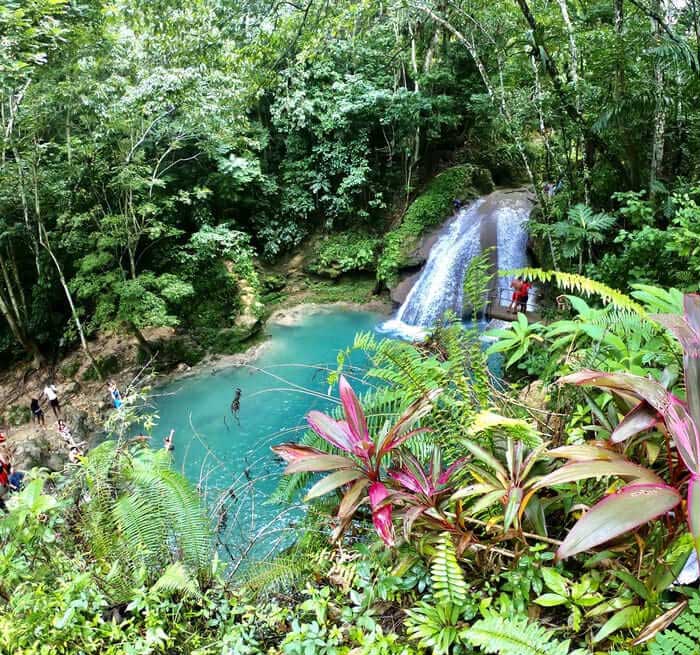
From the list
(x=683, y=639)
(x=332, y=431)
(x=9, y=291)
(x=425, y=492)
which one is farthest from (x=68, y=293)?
(x=683, y=639)

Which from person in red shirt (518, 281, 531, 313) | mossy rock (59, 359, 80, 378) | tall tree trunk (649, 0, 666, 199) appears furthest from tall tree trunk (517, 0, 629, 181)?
mossy rock (59, 359, 80, 378)

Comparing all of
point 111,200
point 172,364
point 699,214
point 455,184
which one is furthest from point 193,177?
point 699,214

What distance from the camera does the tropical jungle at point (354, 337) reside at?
1.25 m

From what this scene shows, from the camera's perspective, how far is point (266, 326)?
36.7 feet

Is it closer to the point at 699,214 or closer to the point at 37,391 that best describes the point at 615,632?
the point at 699,214

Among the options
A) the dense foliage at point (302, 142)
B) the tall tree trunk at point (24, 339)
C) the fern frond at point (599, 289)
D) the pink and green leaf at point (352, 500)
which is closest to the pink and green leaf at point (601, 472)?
the pink and green leaf at point (352, 500)

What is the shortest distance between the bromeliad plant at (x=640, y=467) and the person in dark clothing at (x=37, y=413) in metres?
9.43

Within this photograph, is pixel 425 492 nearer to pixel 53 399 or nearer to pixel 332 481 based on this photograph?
pixel 332 481

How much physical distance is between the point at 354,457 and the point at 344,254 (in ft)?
37.2

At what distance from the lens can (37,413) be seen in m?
7.94

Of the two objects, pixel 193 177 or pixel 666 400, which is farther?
pixel 193 177

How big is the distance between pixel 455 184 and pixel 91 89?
353 inches

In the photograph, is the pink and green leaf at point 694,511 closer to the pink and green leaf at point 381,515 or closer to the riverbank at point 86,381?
the pink and green leaf at point 381,515

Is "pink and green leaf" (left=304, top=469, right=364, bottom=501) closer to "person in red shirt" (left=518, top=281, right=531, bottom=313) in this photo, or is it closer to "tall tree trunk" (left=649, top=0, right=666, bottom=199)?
"tall tree trunk" (left=649, top=0, right=666, bottom=199)
